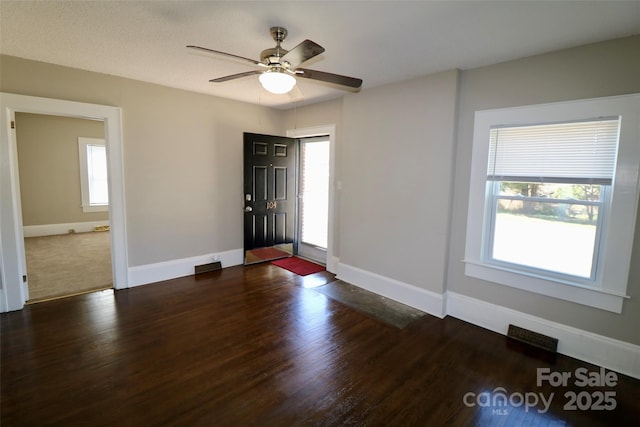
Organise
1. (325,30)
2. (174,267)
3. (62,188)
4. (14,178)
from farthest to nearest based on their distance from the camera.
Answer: (62,188), (174,267), (14,178), (325,30)

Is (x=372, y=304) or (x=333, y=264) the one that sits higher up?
(x=333, y=264)

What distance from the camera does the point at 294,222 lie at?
536 cm

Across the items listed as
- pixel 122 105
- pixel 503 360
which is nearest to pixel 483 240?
pixel 503 360

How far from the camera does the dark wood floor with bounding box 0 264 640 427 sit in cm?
190

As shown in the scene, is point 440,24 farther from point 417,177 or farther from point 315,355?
point 315,355

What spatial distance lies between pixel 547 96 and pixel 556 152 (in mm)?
485

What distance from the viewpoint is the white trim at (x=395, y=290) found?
10.7ft

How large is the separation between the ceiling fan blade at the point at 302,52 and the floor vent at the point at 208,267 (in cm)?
335

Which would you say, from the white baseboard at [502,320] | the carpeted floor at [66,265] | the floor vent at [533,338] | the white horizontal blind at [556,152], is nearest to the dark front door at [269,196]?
the white baseboard at [502,320]

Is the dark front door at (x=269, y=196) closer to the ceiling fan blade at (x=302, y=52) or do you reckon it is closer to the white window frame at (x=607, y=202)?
the ceiling fan blade at (x=302, y=52)

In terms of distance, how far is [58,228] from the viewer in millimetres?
6492

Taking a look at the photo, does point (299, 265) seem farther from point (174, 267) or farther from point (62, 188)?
point (62, 188)

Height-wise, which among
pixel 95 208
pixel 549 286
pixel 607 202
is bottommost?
pixel 549 286

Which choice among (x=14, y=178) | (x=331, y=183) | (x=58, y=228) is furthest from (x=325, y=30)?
(x=58, y=228)
